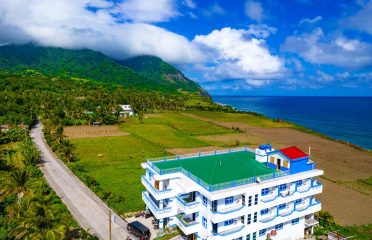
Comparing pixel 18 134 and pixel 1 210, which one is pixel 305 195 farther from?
pixel 18 134

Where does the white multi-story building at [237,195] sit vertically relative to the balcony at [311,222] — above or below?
above

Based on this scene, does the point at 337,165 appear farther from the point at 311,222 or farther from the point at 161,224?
the point at 161,224

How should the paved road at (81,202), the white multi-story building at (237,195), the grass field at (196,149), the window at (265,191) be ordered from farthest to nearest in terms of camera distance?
the grass field at (196,149), the paved road at (81,202), the window at (265,191), the white multi-story building at (237,195)

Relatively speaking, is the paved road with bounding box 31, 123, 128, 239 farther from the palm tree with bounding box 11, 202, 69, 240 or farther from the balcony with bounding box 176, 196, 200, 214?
the balcony with bounding box 176, 196, 200, 214

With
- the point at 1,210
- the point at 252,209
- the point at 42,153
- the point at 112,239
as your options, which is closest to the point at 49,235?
the point at 112,239

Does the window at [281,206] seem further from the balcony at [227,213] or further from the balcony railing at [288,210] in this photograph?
the balcony at [227,213]

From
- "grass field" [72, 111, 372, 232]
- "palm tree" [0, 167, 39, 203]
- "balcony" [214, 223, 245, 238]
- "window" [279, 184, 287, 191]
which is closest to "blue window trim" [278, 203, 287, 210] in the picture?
"window" [279, 184, 287, 191]

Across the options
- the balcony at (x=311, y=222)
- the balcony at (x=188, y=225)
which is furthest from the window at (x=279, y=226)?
the balcony at (x=188, y=225)
